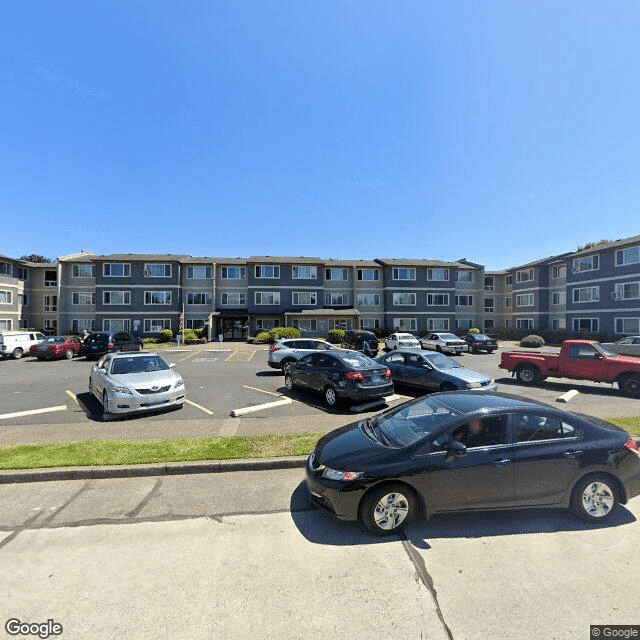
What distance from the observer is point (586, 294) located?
34.8m

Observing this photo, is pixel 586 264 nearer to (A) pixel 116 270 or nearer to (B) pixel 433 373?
(B) pixel 433 373

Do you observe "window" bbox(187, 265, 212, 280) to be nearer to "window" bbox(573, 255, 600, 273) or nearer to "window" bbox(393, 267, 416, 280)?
"window" bbox(393, 267, 416, 280)

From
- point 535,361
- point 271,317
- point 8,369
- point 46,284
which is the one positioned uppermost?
point 46,284

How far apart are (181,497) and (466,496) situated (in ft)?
12.5

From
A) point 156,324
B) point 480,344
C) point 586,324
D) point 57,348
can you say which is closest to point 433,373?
point 480,344

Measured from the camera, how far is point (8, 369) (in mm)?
17594

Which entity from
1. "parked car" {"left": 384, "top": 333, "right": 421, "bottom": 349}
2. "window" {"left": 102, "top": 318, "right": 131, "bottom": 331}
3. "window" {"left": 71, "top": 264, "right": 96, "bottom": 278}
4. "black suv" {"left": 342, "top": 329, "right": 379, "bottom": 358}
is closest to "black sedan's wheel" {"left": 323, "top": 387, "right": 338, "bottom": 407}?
"black suv" {"left": 342, "top": 329, "right": 379, "bottom": 358}

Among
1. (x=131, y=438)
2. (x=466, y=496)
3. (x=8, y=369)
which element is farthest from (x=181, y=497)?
(x=8, y=369)

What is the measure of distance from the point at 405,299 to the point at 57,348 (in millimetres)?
34044

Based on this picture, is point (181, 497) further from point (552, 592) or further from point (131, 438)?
point (552, 592)

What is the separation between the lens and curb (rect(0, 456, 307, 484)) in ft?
16.9

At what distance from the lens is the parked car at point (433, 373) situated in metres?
10.5

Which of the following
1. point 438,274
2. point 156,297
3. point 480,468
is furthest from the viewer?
point 438,274

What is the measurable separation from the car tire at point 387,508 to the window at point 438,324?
39076 millimetres
